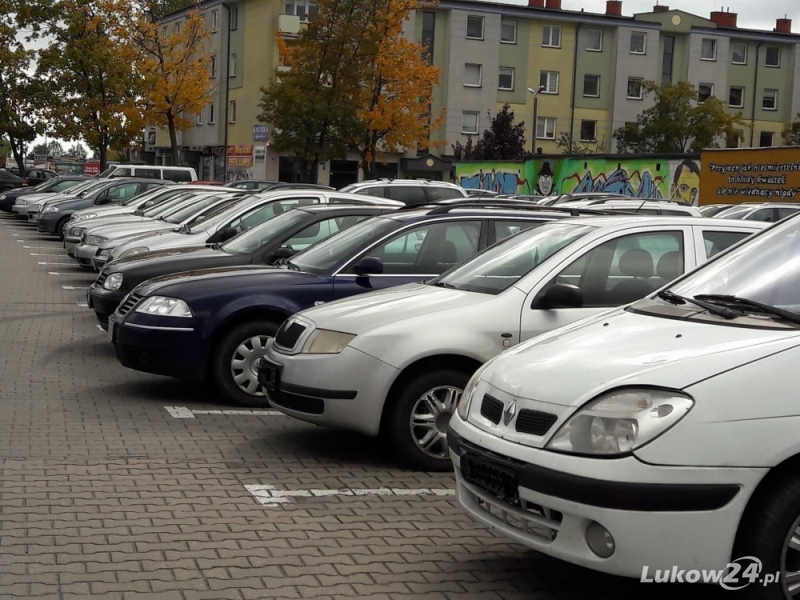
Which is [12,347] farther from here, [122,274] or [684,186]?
[684,186]

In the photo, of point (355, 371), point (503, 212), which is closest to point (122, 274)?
point (503, 212)

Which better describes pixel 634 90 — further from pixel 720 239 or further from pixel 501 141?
pixel 720 239

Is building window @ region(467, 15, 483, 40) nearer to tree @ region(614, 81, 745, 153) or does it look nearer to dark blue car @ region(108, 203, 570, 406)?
tree @ region(614, 81, 745, 153)

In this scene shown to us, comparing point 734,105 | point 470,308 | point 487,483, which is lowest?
point 487,483

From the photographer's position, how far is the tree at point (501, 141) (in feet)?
195

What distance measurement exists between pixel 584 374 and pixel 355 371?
2.74 metres

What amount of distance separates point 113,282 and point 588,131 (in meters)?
58.3

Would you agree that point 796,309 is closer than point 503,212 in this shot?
Yes

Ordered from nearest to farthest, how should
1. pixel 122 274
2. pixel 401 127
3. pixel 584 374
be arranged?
pixel 584 374, pixel 122 274, pixel 401 127

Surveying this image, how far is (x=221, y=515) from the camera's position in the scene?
6.01 m

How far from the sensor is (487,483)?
4.65m

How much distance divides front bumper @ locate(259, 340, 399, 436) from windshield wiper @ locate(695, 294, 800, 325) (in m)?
2.45

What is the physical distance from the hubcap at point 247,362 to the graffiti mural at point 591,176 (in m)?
31.8

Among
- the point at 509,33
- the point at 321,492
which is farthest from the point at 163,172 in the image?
the point at 321,492
